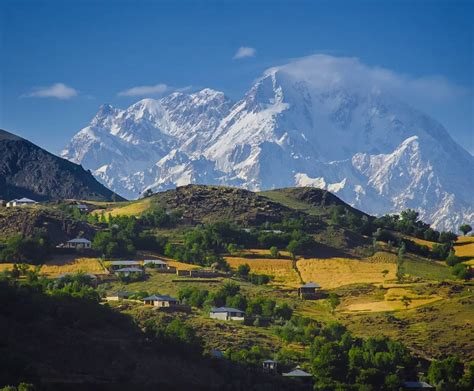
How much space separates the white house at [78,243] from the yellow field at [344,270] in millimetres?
31276

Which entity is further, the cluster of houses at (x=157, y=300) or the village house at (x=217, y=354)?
the cluster of houses at (x=157, y=300)

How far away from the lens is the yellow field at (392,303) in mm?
148000

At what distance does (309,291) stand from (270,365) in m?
42.1

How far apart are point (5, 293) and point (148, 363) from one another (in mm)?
15244

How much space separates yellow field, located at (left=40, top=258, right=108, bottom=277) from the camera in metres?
158

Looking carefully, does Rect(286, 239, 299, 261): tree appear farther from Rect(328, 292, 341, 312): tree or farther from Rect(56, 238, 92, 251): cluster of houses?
Rect(56, 238, 92, 251): cluster of houses

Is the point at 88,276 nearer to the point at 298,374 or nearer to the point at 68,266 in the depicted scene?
the point at 68,266

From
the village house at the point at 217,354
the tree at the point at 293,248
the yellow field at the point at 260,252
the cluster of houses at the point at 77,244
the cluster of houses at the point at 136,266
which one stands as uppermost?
the tree at the point at 293,248

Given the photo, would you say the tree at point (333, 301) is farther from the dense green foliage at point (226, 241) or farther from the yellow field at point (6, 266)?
the yellow field at point (6, 266)

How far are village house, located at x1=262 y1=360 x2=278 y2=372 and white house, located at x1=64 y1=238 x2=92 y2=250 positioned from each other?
63.4m

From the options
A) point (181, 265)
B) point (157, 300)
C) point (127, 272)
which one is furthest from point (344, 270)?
point (157, 300)

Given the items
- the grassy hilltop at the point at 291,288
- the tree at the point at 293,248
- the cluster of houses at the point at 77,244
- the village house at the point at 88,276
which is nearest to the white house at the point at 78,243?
the cluster of houses at the point at 77,244

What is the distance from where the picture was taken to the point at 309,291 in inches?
6196

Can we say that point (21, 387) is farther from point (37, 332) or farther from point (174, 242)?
point (174, 242)
